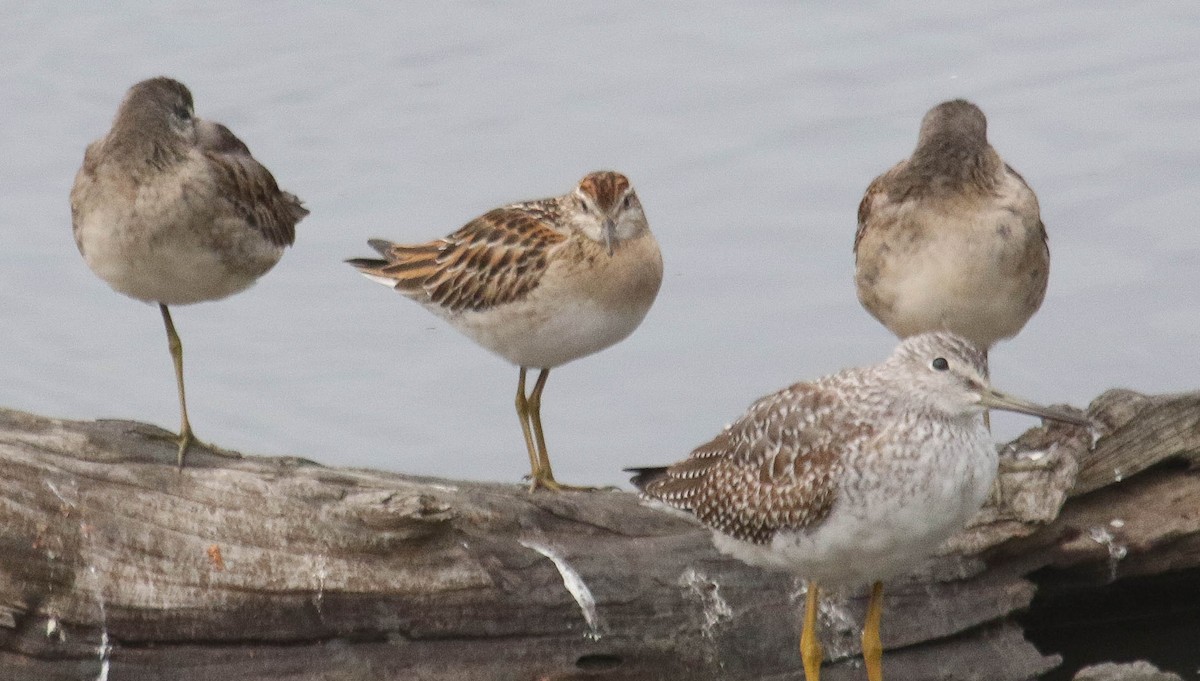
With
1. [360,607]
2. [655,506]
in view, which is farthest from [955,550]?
[360,607]

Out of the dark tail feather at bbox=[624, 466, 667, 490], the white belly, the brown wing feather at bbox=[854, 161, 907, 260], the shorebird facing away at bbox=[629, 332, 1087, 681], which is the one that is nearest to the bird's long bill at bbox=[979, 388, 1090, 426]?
the shorebird facing away at bbox=[629, 332, 1087, 681]

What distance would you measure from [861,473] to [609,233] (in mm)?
2169

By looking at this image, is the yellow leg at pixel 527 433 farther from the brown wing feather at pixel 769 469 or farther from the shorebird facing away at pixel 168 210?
the shorebird facing away at pixel 168 210

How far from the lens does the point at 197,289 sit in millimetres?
8492

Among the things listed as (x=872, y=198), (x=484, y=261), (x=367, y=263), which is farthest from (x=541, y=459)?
(x=872, y=198)

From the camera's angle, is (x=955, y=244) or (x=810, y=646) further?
(x=955, y=244)

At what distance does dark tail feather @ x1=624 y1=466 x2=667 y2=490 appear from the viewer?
8.02 m

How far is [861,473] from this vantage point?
274 inches

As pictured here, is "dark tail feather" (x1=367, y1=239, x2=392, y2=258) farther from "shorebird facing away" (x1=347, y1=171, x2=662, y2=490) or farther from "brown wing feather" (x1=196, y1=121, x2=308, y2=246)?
"brown wing feather" (x1=196, y1=121, x2=308, y2=246)

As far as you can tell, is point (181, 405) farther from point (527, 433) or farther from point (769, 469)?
point (769, 469)

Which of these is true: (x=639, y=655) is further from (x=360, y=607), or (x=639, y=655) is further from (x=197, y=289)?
(x=197, y=289)

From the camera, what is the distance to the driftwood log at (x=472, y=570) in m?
7.30

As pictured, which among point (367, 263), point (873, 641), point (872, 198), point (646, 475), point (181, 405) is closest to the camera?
point (873, 641)

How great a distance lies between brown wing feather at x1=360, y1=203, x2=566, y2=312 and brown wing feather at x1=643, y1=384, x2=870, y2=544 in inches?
52.0
